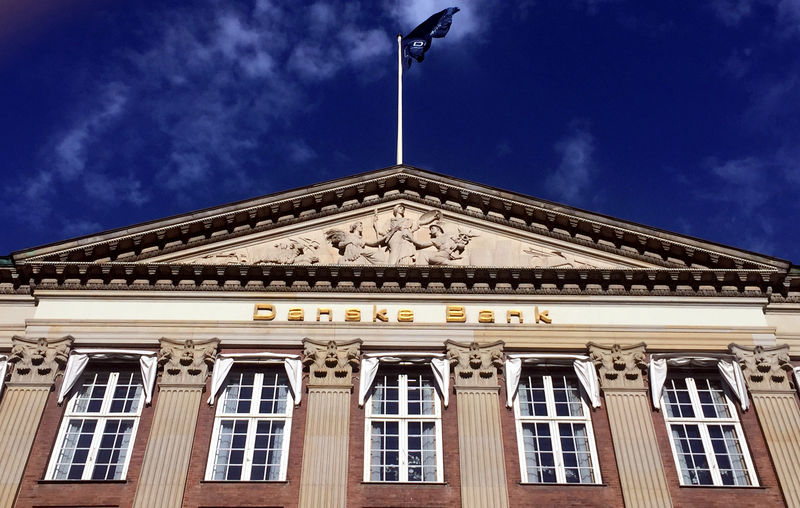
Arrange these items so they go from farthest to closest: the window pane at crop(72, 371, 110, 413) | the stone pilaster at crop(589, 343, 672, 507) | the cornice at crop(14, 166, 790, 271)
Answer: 1. the cornice at crop(14, 166, 790, 271)
2. the window pane at crop(72, 371, 110, 413)
3. the stone pilaster at crop(589, 343, 672, 507)

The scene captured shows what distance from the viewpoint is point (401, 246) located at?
29672 mm

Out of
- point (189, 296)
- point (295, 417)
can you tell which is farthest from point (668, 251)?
point (189, 296)

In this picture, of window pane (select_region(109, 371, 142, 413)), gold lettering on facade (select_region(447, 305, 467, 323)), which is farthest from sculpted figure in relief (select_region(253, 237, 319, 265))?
window pane (select_region(109, 371, 142, 413))

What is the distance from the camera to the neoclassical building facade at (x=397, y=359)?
2381cm

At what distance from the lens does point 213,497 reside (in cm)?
2319

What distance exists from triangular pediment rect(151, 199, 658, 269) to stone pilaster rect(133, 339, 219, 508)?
13.2 ft

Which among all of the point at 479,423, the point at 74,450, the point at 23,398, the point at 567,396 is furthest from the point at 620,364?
the point at 23,398

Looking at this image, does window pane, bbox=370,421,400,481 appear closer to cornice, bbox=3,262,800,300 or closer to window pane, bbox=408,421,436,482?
window pane, bbox=408,421,436,482

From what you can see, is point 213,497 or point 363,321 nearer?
point 213,497

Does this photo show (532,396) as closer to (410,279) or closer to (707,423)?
(707,423)

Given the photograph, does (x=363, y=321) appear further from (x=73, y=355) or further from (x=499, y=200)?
(x=73, y=355)

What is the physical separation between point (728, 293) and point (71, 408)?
21682 mm

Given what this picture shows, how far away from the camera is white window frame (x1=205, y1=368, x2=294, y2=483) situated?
24.1 metres

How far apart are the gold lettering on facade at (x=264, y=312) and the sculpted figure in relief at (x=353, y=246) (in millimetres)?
3099
